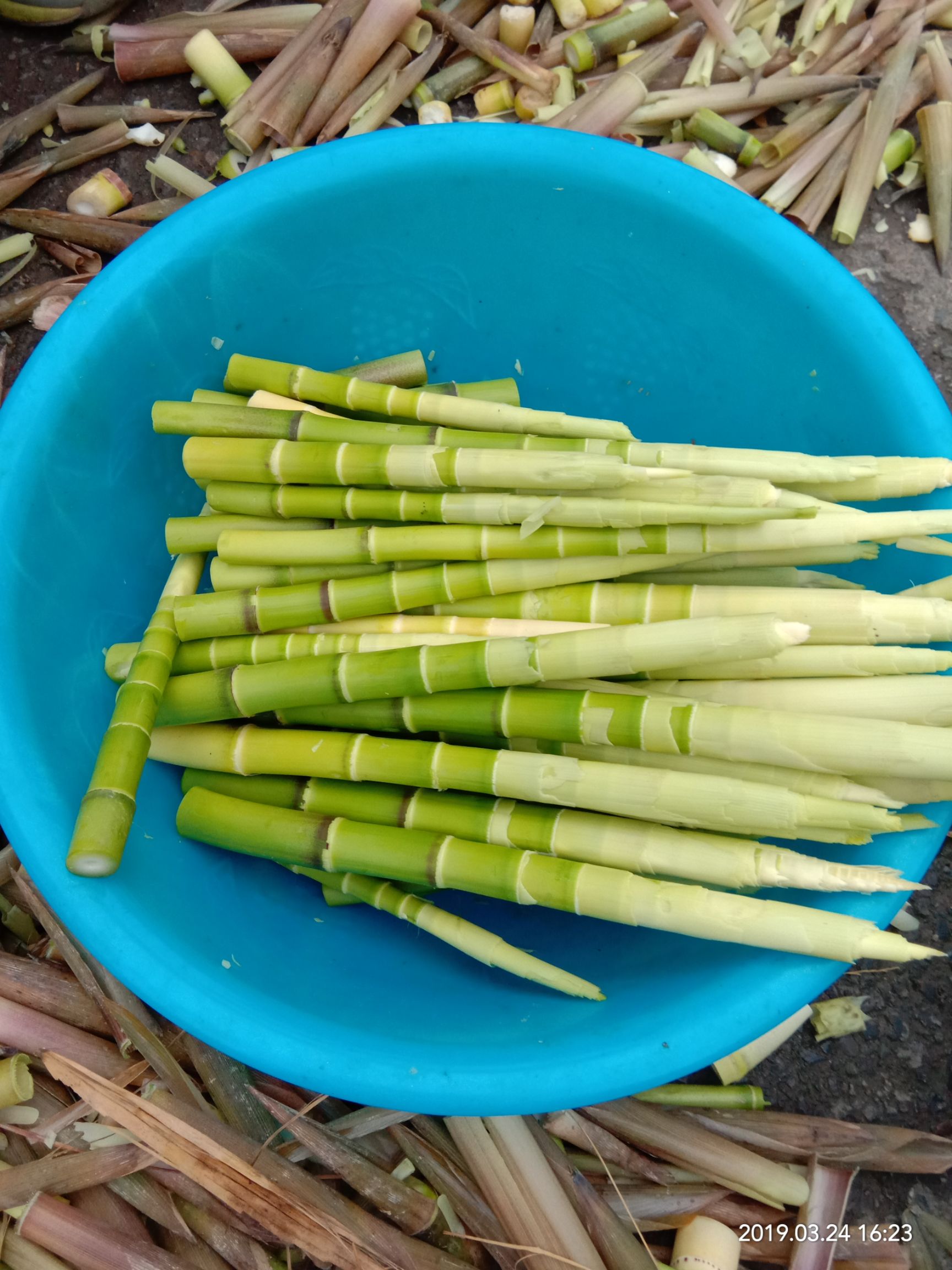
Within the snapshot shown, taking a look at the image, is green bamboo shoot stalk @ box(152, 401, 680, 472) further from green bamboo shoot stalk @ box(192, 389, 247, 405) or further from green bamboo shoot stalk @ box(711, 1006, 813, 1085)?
green bamboo shoot stalk @ box(711, 1006, 813, 1085)

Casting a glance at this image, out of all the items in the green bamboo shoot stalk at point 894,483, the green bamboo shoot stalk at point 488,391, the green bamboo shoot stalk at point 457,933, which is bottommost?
the green bamboo shoot stalk at point 457,933

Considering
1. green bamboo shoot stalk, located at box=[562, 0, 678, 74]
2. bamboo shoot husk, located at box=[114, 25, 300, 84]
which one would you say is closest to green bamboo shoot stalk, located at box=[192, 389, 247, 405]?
bamboo shoot husk, located at box=[114, 25, 300, 84]

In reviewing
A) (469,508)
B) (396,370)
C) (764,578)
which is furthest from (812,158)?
(469,508)

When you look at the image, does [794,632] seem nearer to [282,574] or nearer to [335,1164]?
[282,574]

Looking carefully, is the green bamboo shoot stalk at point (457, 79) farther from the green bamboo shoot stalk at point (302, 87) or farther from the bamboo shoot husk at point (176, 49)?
the bamboo shoot husk at point (176, 49)

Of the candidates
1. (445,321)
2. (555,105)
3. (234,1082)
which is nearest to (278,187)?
(445,321)

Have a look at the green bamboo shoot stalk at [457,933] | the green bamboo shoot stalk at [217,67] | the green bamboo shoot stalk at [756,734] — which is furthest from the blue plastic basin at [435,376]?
the green bamboo shoot stalk at [217,67]
